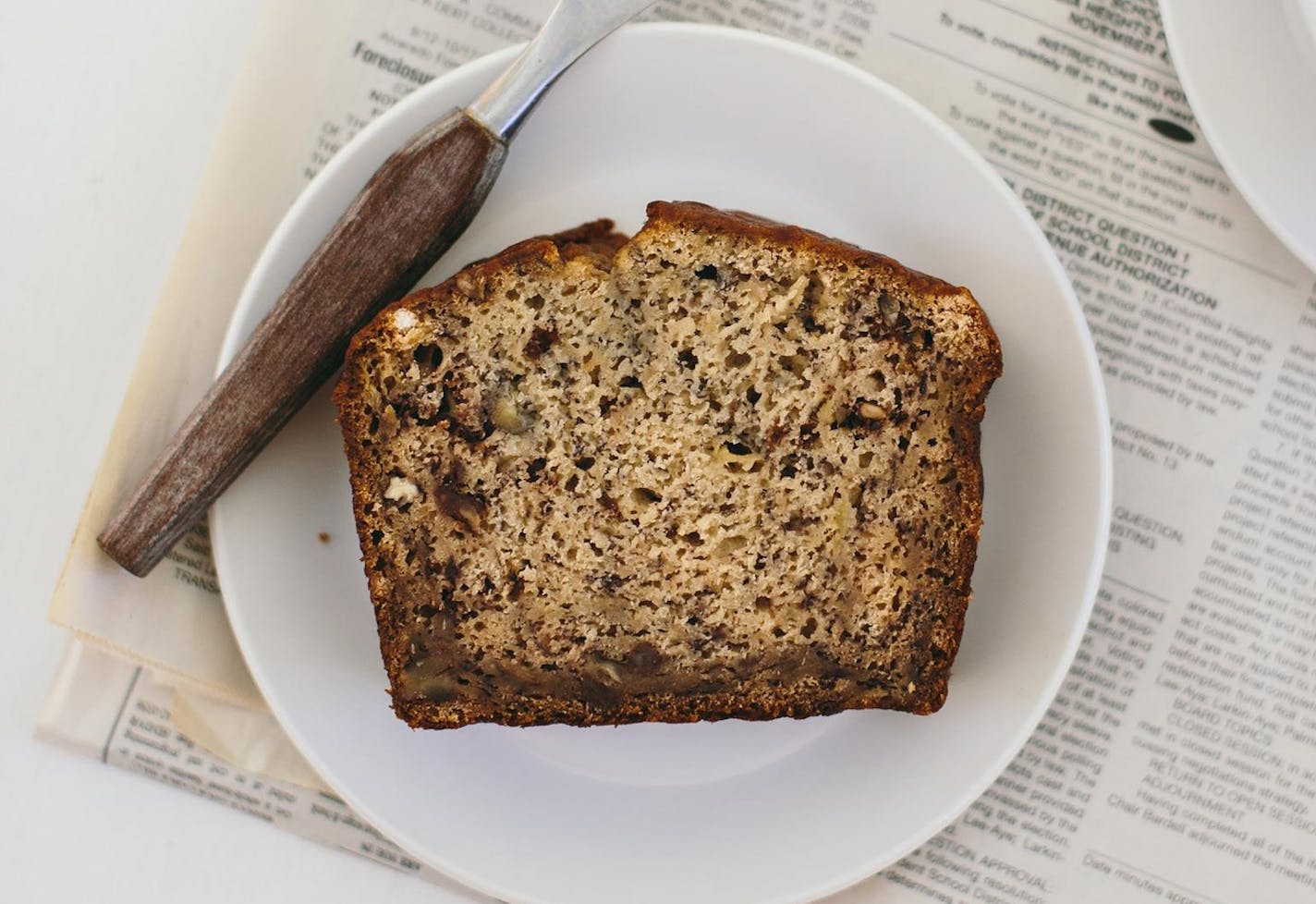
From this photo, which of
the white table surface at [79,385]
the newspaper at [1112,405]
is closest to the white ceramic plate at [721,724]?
the newspaper at [1112,405]

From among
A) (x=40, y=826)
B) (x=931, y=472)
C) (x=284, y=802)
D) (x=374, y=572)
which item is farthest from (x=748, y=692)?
(x=40, y=826)

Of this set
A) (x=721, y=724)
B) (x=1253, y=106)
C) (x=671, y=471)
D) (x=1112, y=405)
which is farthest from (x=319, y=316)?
(x=1253, y=106)

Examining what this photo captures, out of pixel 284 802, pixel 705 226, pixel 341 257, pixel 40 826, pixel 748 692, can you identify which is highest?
pixel 705 226

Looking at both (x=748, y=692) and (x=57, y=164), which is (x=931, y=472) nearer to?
(x=748, y=692)

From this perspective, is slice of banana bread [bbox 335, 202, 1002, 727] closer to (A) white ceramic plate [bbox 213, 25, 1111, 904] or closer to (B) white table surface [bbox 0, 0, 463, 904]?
(A) white ceramic plate [bbox 213, 25, 1111, 904]

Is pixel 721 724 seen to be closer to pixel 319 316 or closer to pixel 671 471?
pixel 671 471

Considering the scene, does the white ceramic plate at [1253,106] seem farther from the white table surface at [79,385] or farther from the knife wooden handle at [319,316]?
the white table surface at [79,385]
